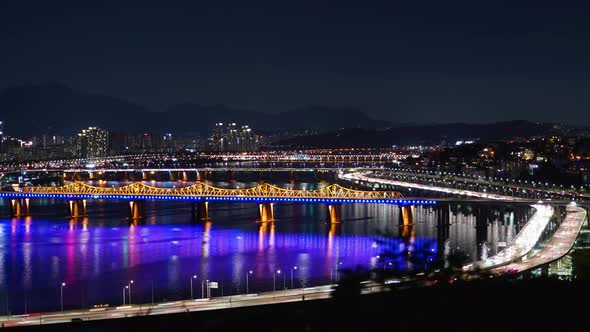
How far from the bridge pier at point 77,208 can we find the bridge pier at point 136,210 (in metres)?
3.22

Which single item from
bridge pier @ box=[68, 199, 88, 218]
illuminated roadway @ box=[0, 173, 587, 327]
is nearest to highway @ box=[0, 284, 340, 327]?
illuminated roadway @ box=[0, 173, 587, 327]

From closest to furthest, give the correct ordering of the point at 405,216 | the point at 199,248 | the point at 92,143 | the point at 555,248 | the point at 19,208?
the point at 555,248, the point at 199,248, the point at 405,216, the point at 19,208, the point at 92,143

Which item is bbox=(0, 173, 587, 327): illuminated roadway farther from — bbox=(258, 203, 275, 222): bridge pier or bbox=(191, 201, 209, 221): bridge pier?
bbox=(191, 201, 209, 221): bridge pier

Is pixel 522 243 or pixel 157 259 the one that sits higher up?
pixel 522 243

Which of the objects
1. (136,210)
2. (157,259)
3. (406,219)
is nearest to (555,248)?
(157,259)

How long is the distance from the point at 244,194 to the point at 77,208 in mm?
9145

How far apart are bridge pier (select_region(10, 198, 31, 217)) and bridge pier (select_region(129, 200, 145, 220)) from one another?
743 centimetres

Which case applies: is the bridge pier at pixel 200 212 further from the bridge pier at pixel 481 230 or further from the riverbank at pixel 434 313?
the riverbank at pixel 434 313

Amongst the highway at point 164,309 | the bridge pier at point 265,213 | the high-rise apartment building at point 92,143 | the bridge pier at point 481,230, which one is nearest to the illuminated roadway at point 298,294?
the highway at point 164,309

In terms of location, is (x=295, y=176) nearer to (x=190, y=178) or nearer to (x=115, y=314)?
(x=190, y=178)

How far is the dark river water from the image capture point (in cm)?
2206

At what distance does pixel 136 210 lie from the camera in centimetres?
4291

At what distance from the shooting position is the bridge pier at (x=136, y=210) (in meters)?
42.5

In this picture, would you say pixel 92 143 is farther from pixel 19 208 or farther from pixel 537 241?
pixel 537 241
